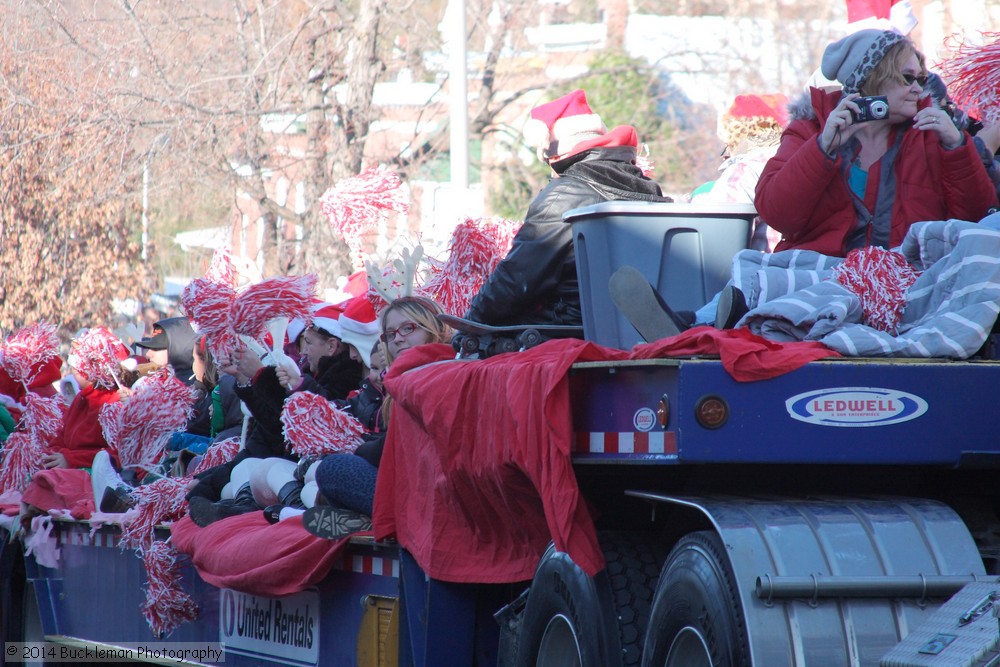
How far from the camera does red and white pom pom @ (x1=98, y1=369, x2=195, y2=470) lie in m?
8.56

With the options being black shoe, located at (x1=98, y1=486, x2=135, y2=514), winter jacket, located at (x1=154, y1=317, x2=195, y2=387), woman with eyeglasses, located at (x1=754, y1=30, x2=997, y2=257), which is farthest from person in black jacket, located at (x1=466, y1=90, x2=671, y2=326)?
winter jacket, located at (x1=154, y1=317, x2=195, y2=387)

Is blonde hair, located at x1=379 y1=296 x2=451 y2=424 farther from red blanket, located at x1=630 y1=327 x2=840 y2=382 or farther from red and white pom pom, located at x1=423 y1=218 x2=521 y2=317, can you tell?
red blanket, located at x1=630 y1=327 x2=840 y2=382

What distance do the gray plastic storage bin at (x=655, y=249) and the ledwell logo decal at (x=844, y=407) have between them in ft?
3.85

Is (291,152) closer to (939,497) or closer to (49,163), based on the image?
(49,163)

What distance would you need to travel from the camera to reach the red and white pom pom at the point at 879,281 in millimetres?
3973

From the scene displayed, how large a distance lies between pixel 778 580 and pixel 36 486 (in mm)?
6840

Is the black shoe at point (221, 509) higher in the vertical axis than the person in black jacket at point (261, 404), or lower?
lower

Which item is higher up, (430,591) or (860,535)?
(860,535)

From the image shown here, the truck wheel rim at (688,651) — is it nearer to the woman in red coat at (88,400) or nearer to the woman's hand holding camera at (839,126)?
the woman's hand holding camera at (839,126)

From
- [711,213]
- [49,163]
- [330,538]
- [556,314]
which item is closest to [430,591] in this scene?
[330,538]

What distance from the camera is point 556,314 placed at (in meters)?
5.69

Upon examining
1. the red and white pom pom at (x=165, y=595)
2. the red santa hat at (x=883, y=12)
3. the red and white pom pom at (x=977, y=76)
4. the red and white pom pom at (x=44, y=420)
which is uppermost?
the red santa hat at (x=883, y=12)

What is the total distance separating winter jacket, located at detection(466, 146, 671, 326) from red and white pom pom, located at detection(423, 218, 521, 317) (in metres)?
0.82

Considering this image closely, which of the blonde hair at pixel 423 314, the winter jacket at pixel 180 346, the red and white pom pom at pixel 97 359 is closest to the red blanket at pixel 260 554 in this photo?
the blonde hair at pixel 423 314
